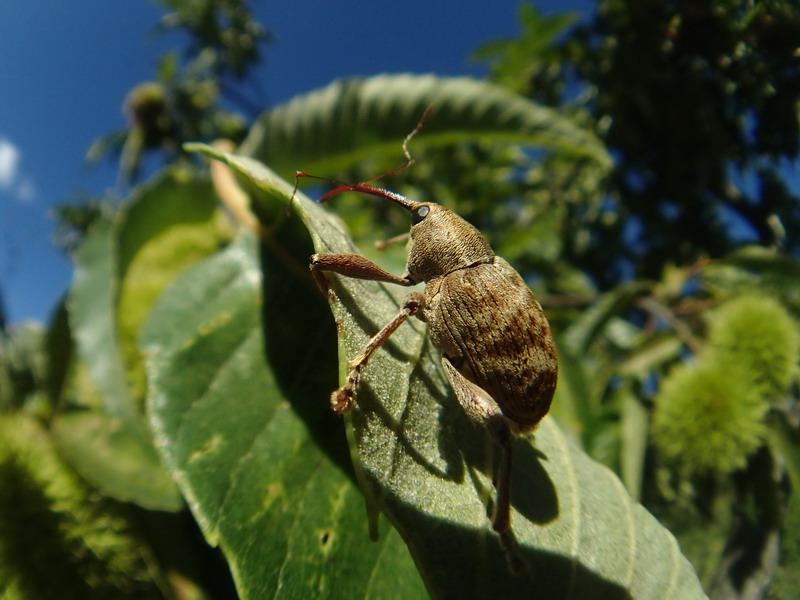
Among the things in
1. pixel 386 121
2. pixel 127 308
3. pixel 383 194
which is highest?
pixel 386 121

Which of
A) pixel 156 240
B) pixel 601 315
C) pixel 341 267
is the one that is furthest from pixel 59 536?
pixel 601 315

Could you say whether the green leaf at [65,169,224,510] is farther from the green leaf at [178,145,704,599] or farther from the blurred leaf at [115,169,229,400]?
the green leaf at [178,145,704,599]

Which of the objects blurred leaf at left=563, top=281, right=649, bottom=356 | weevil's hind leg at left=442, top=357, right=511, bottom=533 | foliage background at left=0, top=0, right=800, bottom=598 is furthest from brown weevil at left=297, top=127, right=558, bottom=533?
blurred leaf at left=563, top=281, right=649, bottom=356

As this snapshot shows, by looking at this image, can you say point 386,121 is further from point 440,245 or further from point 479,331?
point 479,331

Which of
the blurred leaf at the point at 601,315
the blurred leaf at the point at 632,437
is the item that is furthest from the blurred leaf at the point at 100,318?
the blurred leaf at the point at 601,315

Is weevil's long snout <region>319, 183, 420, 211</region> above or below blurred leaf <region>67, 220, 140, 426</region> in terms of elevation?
below

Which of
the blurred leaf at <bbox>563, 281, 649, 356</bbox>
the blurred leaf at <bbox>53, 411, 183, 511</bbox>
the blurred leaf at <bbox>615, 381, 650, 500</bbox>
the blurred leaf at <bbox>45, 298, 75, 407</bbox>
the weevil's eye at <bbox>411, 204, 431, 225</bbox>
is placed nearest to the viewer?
the blurred leaf at <bbox>53, 411, 183, 511</bbox>

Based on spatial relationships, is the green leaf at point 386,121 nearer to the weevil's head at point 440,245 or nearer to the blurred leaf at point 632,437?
the weevil's head at point 440,245

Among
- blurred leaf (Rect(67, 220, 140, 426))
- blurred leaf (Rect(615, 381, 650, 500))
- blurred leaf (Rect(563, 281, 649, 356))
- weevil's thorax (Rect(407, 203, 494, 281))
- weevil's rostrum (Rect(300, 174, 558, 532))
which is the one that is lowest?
blurred leaf (Rect(615, 381, 650, 500))
